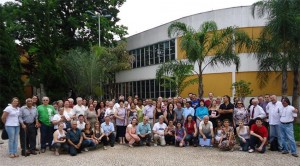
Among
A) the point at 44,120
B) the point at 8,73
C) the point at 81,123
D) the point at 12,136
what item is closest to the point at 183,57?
the point at 8,73

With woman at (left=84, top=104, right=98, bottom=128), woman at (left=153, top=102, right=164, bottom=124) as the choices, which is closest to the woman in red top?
woman at (left=153, top=102, right=164, bottom=124)

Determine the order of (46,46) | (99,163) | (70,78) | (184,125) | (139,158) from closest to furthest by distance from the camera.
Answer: (99,163) < (139,158) < (184,125) < (46,46) < (70,78)

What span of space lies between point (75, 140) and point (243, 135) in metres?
5.50

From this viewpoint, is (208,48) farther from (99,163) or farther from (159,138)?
(99,163)

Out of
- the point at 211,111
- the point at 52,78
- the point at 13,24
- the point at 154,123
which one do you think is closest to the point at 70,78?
the point at 52,78

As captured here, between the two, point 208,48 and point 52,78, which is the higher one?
point 208,48

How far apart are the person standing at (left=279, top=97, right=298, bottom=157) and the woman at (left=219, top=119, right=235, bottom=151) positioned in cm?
154

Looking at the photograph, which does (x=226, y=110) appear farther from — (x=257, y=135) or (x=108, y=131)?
(x=108, y=131)

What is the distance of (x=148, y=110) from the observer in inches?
485

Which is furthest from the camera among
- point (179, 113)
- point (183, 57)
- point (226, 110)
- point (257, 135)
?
point (183, 57)

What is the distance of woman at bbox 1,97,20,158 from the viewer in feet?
31.5

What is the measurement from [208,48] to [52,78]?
377 inches

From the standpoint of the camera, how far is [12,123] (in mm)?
9633

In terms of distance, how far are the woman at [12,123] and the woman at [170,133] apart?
5.10 m
